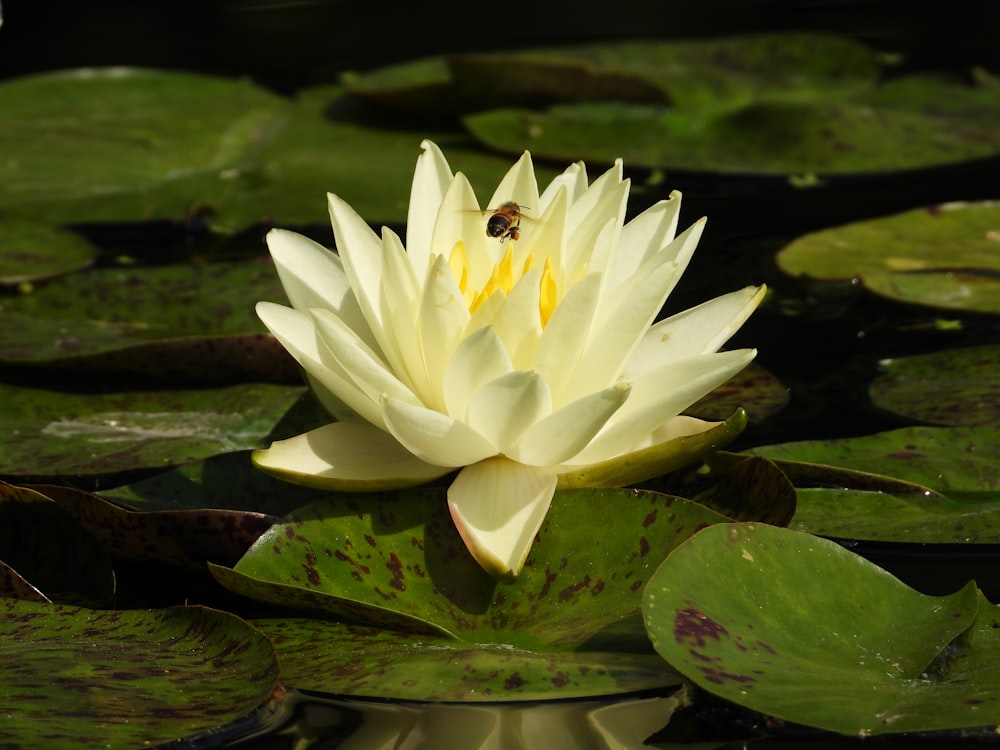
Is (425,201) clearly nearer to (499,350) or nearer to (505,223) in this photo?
(505,223)

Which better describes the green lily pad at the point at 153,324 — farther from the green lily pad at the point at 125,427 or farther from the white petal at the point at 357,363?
the white petal at the point at 357,363

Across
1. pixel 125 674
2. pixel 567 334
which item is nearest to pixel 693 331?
pixel 567 334

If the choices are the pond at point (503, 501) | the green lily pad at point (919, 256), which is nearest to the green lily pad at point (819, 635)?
the pond at point (503, 501)

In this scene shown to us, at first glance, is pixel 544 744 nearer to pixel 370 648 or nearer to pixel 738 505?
pixel 370 648

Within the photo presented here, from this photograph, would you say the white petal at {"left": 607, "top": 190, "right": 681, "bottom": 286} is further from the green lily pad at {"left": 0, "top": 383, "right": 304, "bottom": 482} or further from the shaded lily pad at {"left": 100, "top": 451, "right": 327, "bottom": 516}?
the green lily pad at {"left": 0, "top": 383, "right": 304, "bottom": 482}

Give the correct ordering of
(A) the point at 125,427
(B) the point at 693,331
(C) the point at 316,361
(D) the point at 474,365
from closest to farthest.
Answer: (D) the point at 474,365
(C) the point at 316,361
(B) the point at 693,331
(A) the point at 125,427

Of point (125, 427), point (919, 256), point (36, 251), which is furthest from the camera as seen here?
point (36, 251)

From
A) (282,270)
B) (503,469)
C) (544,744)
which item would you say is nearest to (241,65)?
(282,270)
